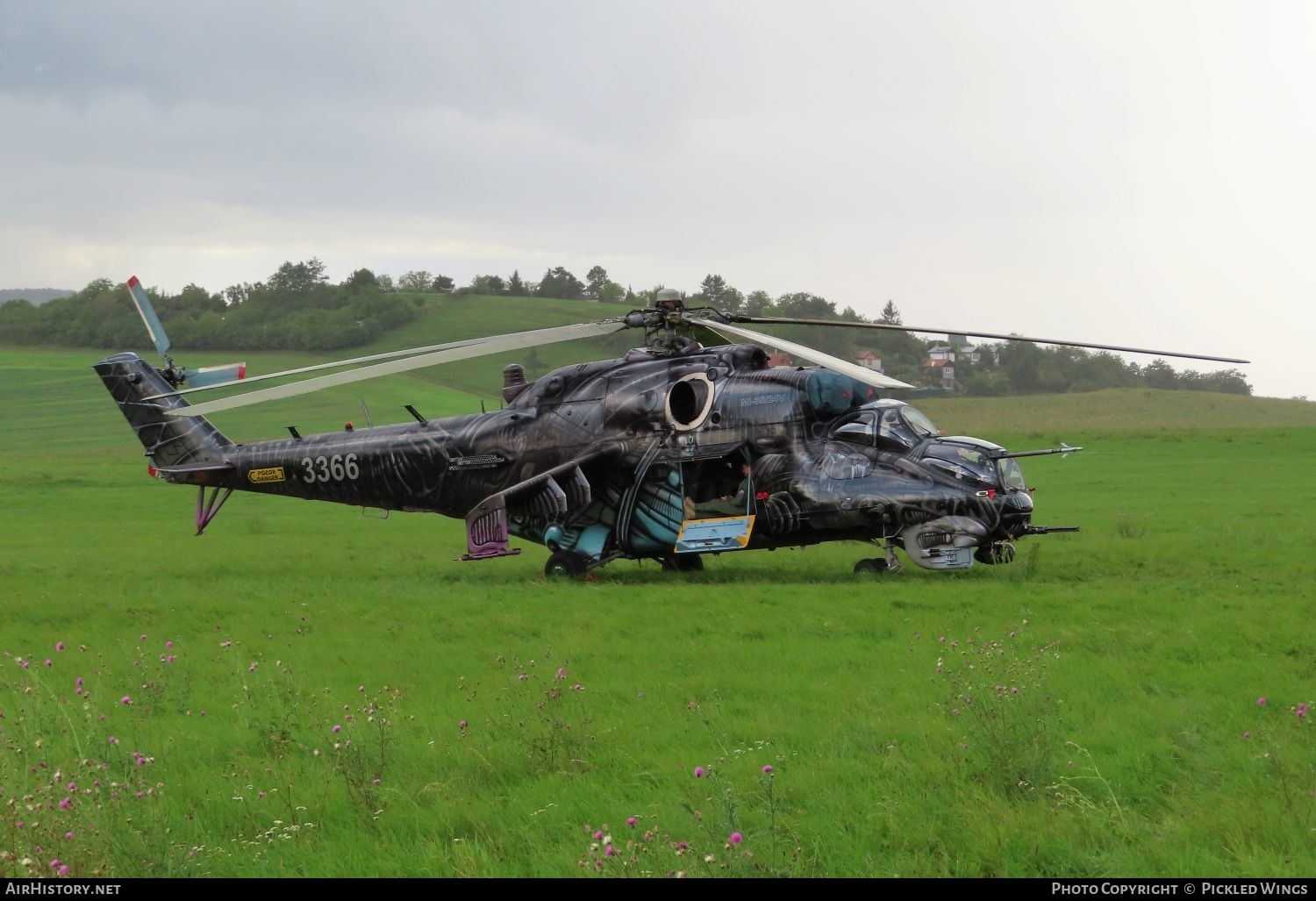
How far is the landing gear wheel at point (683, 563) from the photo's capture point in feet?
66.4

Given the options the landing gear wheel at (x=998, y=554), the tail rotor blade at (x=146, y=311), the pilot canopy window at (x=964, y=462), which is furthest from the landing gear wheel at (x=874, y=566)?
the tail rotor blade at (x=146, y=311)

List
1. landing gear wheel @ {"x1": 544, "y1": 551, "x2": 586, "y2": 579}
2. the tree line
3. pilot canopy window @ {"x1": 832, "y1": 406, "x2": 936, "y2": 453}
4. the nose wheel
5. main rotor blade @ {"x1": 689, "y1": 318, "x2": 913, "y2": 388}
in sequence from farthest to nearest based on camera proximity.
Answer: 1. the tree line
2. landing gear wheel @ {"x1": 544, "y1": 551, "x2": 586, "y2": 579}
3. the nose wheel
4. pilot canopy window @ {"x1": 832, "y1": 406, "x2": 936, "y2": 453}
5. main rotor blade @ {"x1": 689, "y1": 318, "x2": 913, "y2": 388}

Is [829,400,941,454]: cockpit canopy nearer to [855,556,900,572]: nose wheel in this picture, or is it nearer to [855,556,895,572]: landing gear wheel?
[855,556,900,572]: nose wheel

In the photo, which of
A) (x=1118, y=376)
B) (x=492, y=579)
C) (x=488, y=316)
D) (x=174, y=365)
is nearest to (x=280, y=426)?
Answer: (x=488, y=316)

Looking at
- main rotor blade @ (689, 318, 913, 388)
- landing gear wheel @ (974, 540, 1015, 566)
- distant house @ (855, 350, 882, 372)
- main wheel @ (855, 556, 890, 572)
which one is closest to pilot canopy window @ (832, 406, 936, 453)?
main rotor blade @ (689, 318, 913, 388)

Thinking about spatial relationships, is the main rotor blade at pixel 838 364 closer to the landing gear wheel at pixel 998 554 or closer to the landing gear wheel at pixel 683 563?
the landing gear wheel at pixel 998 554

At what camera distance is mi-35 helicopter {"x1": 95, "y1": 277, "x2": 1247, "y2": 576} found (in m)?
17.2

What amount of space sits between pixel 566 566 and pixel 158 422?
29.3 ft

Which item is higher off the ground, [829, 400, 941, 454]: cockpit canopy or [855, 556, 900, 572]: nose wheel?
[829, 400, 941, 454]: cockpit canopy

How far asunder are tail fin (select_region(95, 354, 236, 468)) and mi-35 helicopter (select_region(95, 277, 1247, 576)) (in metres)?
1.31

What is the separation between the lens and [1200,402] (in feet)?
242

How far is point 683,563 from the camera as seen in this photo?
66.7ft
